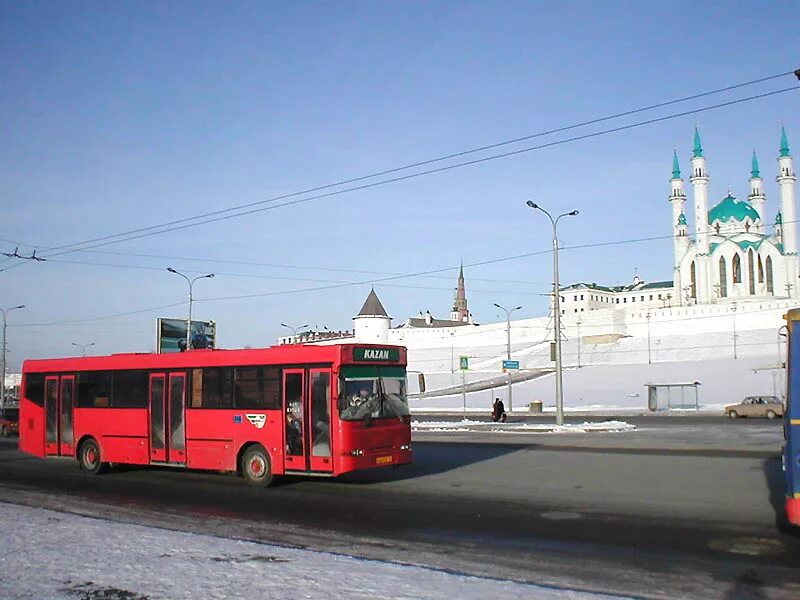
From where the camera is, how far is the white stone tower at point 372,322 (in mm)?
134250

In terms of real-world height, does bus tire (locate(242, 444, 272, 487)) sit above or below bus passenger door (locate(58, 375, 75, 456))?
below

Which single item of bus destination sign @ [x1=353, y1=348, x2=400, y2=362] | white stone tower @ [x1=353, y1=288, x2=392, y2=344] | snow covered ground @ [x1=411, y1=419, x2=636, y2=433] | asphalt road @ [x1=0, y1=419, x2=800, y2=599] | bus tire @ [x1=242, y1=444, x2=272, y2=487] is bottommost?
snow covered ground @ [x1=411, y1=419, x2=636, y2=433]

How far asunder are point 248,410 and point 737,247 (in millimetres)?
118522

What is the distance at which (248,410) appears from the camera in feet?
53.6

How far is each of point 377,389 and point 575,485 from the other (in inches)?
168

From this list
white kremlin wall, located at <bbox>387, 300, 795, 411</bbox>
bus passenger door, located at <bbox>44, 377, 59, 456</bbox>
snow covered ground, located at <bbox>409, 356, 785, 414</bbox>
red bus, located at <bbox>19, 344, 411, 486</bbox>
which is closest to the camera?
red bus, located at <bbox>19, 344, 411, 486</bbox>

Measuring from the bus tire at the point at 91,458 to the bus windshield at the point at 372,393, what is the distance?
7.75 metres

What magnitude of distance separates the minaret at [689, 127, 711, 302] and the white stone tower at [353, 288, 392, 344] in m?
50.6

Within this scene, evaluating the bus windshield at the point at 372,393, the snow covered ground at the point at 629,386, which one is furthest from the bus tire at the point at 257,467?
the snow covered ground at the point at 629,386

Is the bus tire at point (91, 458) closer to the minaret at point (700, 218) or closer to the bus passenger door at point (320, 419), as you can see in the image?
the bus passenger door at point (320, 419)

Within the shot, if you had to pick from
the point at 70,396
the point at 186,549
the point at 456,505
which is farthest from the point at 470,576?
the point at 70,396

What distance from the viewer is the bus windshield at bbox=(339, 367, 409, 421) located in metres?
15.2

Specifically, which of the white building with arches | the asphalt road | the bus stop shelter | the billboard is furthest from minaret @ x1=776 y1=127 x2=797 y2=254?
the asphalt road

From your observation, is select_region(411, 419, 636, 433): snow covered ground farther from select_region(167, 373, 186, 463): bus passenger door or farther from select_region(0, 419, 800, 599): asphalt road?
select_region(167, 373, 186, 463): bus passenger door
